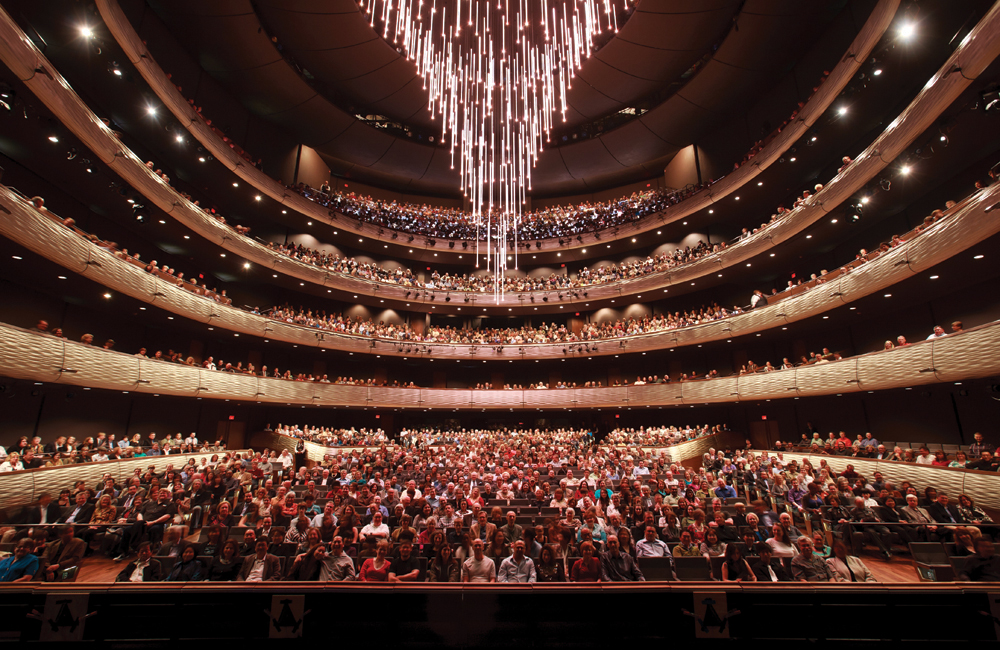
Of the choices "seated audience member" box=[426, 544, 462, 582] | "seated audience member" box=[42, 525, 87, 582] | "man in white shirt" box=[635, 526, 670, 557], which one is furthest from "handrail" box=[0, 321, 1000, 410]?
"seated audience member" box=[426, 544, 462, 582]

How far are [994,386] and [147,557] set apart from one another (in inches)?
596

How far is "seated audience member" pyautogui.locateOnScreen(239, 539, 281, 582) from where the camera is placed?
4.50 metres

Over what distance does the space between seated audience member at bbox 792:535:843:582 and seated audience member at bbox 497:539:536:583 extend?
2.76 m

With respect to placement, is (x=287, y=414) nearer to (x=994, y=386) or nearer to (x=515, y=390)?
(x=515, y=390)

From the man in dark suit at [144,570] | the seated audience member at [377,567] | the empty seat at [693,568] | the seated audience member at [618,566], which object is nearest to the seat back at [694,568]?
the empty seat at [693,568]

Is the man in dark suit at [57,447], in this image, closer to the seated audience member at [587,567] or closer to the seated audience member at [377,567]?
the seated audience member at [377,567]

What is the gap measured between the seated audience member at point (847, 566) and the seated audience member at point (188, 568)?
6.38 metres

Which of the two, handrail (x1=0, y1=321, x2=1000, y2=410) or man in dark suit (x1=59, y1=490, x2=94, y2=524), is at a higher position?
handrail (x1=0, y1=321, x2=1000, y2=410)

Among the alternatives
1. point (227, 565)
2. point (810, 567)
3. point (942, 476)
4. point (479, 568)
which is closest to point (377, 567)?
point (479, 568)

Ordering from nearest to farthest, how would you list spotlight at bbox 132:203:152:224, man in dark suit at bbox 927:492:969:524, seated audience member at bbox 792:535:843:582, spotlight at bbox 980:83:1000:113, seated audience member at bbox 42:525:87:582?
1. seated audience member at bbox 792:535:843:582
2. seated audience member at bbox 42:525:87:582
3. man in dark suit at bbox 927:492:969:524
4. spotlight at bbox 980:83:1000:113
5. spotlight at bbox 132:203:152:224

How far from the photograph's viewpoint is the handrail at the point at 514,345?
350 inches

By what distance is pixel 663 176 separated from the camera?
26422 mm

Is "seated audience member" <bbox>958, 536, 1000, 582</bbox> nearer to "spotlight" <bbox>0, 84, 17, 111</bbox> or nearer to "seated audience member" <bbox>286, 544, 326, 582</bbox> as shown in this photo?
"seated audience member" <bbox>286, 544, 326, 582</bbox>

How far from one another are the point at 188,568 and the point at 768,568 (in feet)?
19.2
